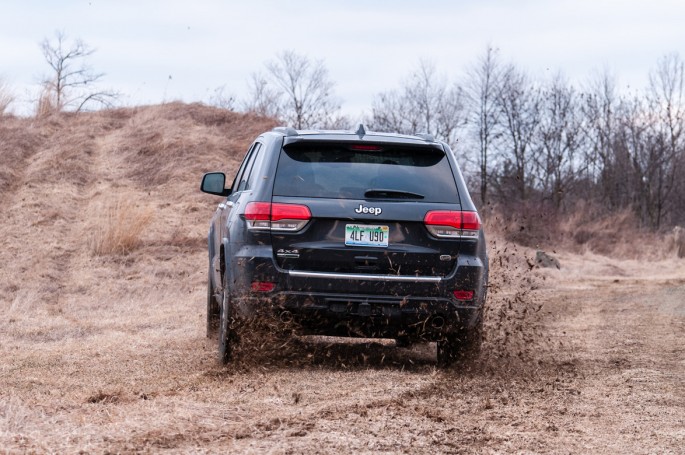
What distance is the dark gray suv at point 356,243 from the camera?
700 centimetres

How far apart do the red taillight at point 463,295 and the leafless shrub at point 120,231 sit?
1159cm

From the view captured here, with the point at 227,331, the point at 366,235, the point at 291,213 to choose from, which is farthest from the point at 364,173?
the point at 227,331

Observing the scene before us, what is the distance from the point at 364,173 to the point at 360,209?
34cm

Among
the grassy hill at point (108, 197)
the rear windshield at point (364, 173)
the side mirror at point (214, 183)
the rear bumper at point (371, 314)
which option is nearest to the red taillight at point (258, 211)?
the rear windshield at point (364, 173)

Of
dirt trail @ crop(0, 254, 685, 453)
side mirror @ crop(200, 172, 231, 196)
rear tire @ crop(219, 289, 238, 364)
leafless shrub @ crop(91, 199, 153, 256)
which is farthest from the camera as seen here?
leafless shrub @ crop(91, 199, 153, 256)

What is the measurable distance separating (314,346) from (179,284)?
768 cm

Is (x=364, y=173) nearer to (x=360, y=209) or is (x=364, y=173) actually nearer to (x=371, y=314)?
(x=360, y=209)

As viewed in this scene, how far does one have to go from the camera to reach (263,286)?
7.00 metres

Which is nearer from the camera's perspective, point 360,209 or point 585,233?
point 360,209

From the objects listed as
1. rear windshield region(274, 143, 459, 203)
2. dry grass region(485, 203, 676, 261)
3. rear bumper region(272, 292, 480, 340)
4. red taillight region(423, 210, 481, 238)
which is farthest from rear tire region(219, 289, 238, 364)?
dry grass region(485, 203, 676, 261)

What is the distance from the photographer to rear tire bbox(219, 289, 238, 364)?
23.7 feet

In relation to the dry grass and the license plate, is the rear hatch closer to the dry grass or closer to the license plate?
the license plate

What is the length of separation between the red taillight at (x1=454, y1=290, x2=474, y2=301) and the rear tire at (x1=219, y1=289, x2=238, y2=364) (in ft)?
5.01

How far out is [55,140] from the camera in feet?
88.1
